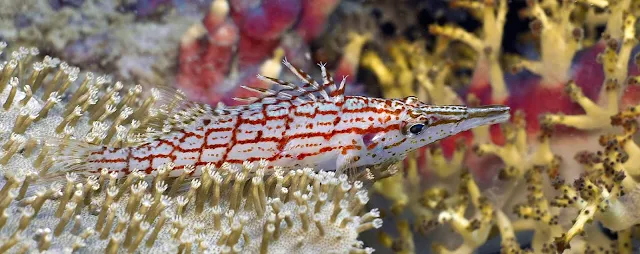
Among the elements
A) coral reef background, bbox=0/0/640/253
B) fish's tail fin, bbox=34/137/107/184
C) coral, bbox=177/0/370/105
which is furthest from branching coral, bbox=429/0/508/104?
fish's tail fin, bbox=34/137/107/184

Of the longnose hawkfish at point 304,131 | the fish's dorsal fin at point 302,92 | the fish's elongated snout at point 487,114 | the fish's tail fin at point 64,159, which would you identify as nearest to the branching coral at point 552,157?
the fish's elongated snout at point 487,114

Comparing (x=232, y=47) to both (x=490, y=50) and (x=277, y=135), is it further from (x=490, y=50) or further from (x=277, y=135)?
(x=490, y=50)

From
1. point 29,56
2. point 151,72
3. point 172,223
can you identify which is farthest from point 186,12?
point 172,223

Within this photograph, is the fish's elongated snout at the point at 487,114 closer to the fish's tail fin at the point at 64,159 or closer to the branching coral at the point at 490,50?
the branching coral at the point at 490,50

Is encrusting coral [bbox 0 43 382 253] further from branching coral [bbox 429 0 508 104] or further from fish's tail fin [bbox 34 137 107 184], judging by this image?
branching coral [bbox 429 0 508 104]

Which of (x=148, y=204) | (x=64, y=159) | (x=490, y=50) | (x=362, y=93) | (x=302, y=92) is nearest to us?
(x=148, y=204)

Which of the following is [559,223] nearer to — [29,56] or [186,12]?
[186,12]

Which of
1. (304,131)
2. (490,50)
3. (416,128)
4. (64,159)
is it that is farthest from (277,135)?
(490,50)
